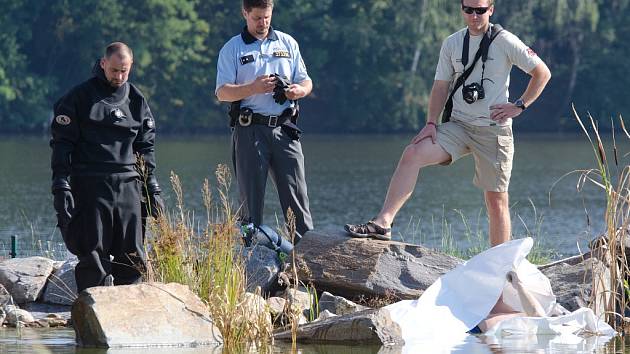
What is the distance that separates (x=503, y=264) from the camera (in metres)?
9.17

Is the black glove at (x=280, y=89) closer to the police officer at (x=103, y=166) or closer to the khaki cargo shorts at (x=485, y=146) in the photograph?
the khaki cargo shorts at (x=485, y=146)

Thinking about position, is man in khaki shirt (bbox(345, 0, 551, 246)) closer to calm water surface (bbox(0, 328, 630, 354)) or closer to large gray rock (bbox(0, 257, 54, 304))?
calm water surface (bbox(0, 328, 630, 354))

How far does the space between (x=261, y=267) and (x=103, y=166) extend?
1514mm

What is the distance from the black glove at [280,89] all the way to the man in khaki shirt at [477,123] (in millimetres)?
864

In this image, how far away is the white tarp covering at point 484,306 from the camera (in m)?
8.94

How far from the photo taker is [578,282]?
32.1 feet

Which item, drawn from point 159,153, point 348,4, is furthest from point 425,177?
point 348,4

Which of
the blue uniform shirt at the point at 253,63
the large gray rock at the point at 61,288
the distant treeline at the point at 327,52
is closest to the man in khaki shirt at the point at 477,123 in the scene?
the blue uniform shirt at the point at 253,63

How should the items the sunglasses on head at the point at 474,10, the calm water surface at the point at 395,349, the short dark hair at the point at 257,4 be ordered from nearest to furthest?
1. the calm water surface at the point at 395,349
2. the sunglasses on head at the point at 474,10
3. the short dark hair at the point at 257,4

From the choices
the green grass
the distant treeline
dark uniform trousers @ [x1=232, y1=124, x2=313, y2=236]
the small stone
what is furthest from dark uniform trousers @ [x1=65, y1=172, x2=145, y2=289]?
the distant treeline

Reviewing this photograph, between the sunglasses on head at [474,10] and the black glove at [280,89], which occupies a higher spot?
the sunglasses on head at [474,10]

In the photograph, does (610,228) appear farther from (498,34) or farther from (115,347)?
(115,347)

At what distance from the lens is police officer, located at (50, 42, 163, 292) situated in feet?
28.7

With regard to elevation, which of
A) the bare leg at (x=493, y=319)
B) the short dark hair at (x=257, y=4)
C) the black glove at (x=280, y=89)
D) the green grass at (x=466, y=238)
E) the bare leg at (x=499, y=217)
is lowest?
the green grass at (x=466, y=238)
